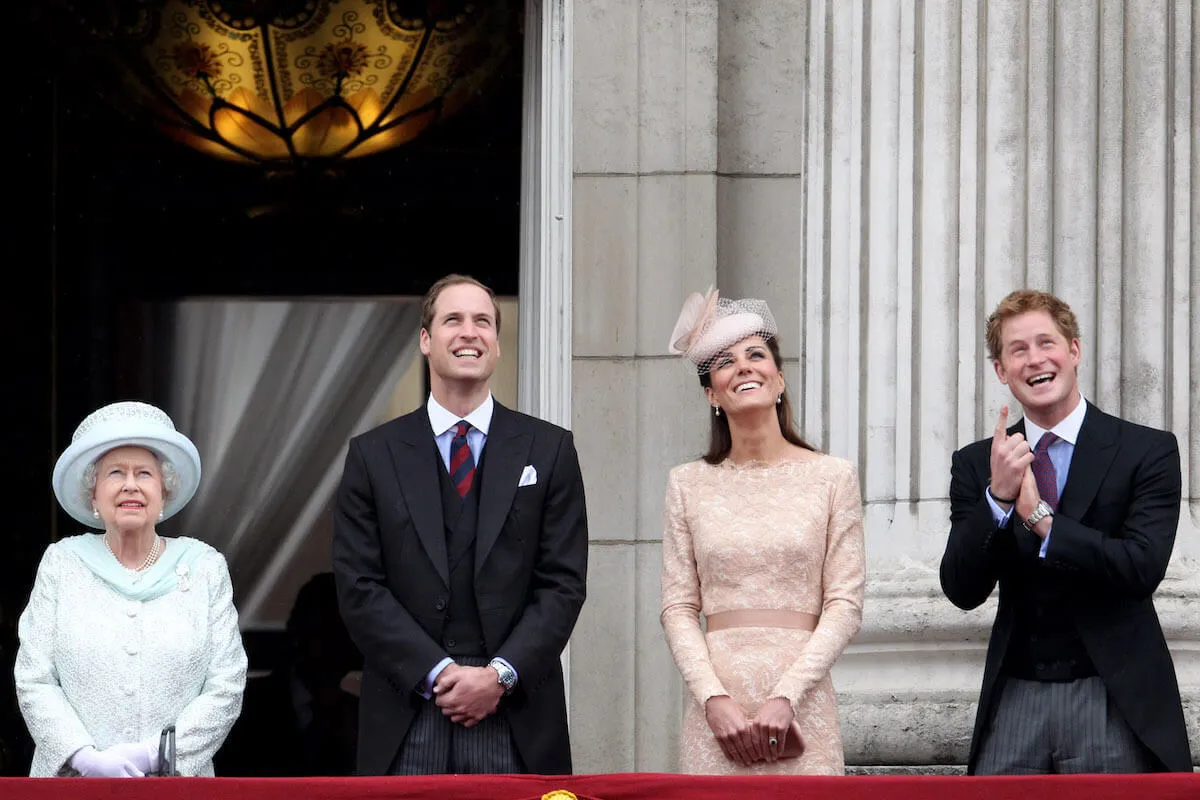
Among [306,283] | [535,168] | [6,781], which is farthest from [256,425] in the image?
[6,781]

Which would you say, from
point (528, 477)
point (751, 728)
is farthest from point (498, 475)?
point (751, 728)

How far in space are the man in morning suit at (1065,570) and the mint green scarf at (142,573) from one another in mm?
1995

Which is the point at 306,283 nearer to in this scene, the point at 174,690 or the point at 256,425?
the point at 256,425

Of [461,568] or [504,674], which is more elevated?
[461,568]

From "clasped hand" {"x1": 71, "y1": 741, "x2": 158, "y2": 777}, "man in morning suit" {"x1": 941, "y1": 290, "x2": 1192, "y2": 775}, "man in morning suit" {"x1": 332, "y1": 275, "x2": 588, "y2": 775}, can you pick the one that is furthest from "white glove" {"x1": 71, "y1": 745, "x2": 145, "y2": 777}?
"man in morning suit" {"x1": 941, "y1": 290, "x2": 1192, "y2": 775}

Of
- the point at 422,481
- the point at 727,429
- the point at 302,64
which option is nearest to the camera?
the point at 422,481

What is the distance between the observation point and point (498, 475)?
5230 mm

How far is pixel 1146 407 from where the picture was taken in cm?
Result: 693

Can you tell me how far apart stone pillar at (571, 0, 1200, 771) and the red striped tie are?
1.69 meters

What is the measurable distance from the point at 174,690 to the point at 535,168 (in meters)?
2.92

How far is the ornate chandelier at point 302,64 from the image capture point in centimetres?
858

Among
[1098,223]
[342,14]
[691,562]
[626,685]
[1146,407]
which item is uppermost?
[342,14]

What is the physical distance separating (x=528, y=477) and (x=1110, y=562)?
1496 mm

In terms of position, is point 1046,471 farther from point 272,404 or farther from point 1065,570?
point 272,404
